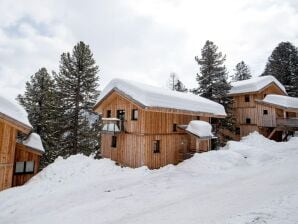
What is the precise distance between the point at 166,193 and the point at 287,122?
74.7 feet

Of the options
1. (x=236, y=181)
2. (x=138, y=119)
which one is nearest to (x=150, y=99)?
(x=138, y=119)

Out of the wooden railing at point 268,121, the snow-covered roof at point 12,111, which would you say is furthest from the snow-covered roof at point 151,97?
the wooden railing at point 268,121

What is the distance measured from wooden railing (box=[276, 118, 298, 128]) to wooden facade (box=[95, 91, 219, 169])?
479 inches

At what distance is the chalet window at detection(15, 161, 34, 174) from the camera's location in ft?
55.6

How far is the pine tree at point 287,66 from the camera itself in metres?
40.8

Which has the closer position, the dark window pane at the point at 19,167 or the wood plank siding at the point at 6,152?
the wood plank siding at the point at 6,152

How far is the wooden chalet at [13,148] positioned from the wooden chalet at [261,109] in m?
27.0

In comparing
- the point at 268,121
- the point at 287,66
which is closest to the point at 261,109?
the point at 268,121

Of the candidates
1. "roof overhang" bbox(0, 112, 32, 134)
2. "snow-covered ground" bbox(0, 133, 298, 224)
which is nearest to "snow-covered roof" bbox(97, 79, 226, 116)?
"snow-covered ground" bbox(0, 133, 298, 224)

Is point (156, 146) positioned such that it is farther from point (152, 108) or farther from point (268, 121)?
point (268, 121)

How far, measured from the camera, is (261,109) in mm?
30875

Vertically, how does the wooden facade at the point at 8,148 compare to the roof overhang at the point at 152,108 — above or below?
below

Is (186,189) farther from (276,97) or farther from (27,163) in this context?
(276,97)

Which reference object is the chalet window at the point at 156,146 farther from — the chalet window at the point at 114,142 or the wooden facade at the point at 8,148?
the wooden facade at the point at 8,148
